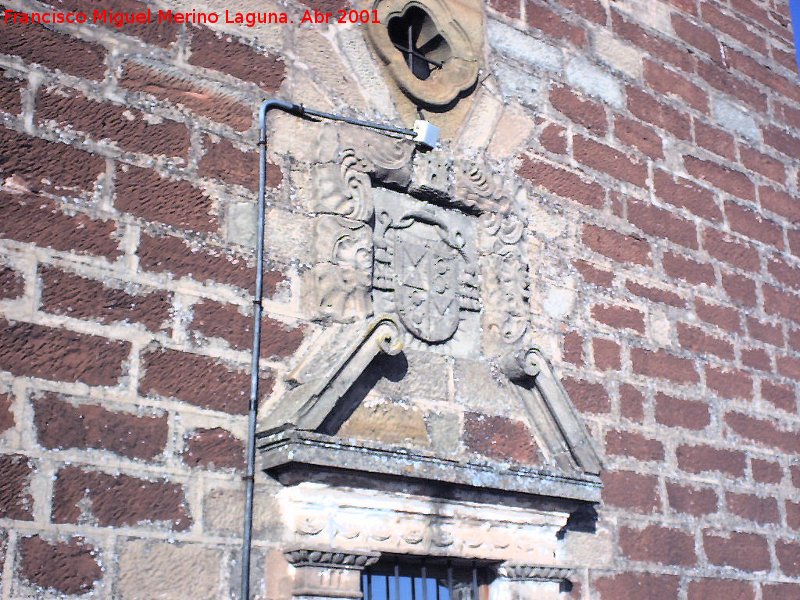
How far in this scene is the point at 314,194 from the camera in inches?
151

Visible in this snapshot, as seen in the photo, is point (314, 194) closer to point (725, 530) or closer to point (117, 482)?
point (117, 482)

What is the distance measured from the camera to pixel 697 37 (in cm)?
561

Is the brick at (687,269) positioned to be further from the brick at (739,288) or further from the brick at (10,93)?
the brick at (10,93)

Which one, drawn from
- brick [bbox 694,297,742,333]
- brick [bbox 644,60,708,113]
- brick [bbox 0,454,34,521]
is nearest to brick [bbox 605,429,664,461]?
brick [bbox 694,297,742,333]

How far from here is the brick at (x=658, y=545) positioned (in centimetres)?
425

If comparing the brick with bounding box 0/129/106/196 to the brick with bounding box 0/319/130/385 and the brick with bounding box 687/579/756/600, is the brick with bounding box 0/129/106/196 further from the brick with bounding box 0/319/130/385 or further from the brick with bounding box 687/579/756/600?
the brick with bounding box 687/579/756/600

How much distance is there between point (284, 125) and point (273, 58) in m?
0.26

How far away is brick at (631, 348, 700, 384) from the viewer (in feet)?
15.0

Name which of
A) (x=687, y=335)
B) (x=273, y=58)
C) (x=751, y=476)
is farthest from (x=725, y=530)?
(x=273, y=58)

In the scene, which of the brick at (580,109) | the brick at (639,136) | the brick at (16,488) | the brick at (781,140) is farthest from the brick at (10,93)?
the brick at (781,140)

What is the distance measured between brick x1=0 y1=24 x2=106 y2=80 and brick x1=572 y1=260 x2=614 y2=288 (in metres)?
2.08

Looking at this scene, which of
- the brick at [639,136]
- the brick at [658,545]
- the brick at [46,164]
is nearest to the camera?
the brick at [46,164]

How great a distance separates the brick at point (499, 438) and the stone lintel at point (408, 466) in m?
0.09

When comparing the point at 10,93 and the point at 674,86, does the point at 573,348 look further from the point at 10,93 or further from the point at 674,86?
the point at 10,93
